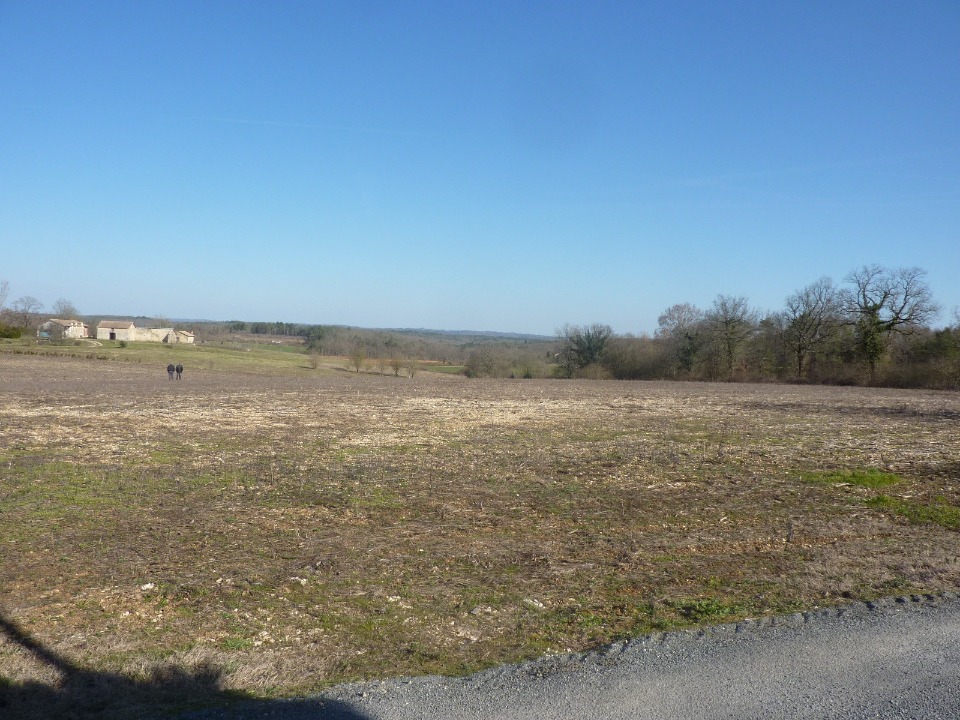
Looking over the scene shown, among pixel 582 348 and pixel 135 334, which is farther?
pixel 135 334

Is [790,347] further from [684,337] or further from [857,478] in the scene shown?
[857,478]

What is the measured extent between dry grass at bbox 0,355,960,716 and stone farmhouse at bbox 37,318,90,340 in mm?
77118

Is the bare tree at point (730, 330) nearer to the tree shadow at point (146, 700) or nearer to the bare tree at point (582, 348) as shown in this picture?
the bare tree at point (582, 348)

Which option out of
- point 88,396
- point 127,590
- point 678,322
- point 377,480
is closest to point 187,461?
point 377,480

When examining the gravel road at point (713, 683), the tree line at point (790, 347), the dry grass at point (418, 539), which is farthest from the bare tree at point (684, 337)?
the gravel road at point (713, 683)

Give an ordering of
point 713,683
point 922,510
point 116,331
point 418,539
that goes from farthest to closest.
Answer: point 116,331 → point 922,510 → point 418,539 → point 713,683

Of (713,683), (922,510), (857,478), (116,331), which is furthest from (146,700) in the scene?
(116,331)

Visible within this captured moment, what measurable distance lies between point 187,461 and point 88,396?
18.9m

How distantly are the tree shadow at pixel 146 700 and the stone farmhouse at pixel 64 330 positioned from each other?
89.6 metres

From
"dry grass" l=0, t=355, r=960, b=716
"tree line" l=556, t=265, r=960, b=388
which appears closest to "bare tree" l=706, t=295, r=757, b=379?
"tree line" l=556, t=265, r=960, b=388

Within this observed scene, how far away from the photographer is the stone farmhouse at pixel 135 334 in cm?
10300

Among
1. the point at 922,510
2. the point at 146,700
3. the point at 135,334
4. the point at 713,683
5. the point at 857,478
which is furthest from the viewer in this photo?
the point at 135,334

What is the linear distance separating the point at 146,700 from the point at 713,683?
3825 millimetres

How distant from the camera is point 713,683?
5125mm
